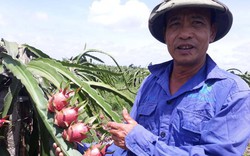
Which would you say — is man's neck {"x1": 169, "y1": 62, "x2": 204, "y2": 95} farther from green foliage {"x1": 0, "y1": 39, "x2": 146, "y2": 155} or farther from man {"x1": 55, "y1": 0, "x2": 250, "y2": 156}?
green foliage {"x1": 0, "y1": 39, "x2": 146, "y2": 155}

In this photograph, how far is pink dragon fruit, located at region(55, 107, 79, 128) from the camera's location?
3.05ft

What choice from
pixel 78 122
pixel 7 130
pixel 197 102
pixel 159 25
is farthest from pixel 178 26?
pixel 7 130

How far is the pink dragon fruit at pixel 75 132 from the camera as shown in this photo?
92 cm

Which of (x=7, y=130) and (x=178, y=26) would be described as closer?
(x=7, y=130)

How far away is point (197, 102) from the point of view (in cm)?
119

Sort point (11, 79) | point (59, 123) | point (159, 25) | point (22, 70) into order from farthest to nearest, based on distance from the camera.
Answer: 1. point (159, 25)
2. point (11, 79)
3. point (22, 70)
4. point (59, 123)

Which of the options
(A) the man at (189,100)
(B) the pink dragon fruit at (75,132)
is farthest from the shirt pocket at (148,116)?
(B) the pink dragon fruit at (75,132)

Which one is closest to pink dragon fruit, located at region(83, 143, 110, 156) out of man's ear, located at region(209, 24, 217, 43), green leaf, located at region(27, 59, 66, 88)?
green leaf, located at region(27, 59, 66, 88)

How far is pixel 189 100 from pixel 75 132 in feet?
1.47

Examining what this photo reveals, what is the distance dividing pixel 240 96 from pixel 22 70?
663 mm

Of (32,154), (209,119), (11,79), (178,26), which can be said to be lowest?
(32,154)

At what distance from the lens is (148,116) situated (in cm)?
132

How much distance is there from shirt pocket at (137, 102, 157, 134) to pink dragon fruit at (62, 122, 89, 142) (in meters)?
0.40

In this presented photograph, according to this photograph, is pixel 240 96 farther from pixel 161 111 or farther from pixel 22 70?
pixel 22 70
